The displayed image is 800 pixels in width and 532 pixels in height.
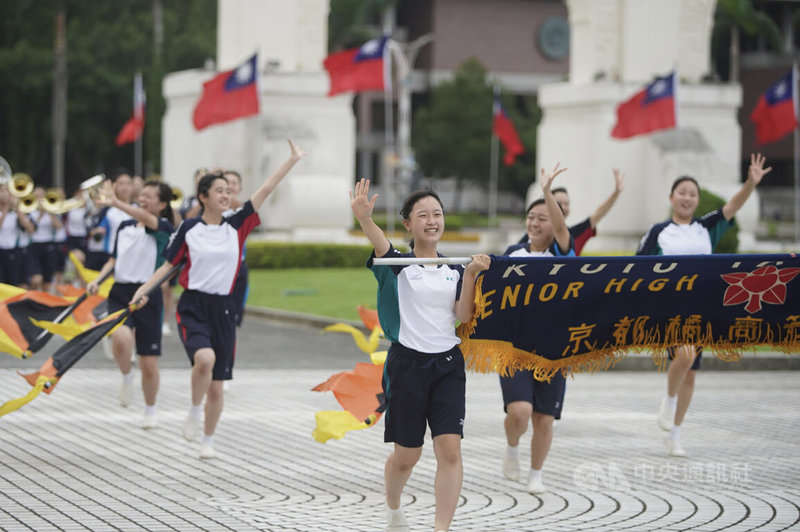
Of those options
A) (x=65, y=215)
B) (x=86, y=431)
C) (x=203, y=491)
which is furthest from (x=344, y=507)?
(x=65, y=215)

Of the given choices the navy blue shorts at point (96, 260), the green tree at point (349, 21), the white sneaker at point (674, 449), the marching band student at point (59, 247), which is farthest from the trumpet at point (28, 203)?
the green tree at point (349, 21)

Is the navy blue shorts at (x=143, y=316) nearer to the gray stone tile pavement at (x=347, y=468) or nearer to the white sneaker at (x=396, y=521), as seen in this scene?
the gray stone tile pavement at (x=347, y=468)

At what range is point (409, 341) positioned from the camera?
6.65m

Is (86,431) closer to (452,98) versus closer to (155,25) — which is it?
(155,25)

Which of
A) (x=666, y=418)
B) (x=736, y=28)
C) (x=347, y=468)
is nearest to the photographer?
(x=347, y=468)

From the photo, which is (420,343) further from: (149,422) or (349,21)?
(349,21)

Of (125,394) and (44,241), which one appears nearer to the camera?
(125,394)

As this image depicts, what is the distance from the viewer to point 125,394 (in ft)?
37.6

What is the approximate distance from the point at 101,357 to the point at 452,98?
52537 mm

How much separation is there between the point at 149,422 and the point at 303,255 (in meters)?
17.9

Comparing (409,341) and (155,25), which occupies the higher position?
(155,25)

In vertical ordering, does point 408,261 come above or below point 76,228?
below

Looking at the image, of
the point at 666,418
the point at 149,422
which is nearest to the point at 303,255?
the point at 149,422

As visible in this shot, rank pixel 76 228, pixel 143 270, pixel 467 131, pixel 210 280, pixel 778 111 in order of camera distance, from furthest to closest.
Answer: pixel 467 131 < pixel 778 111 < pixel 76 228 < pixel 143 270 < pixel 210 280
